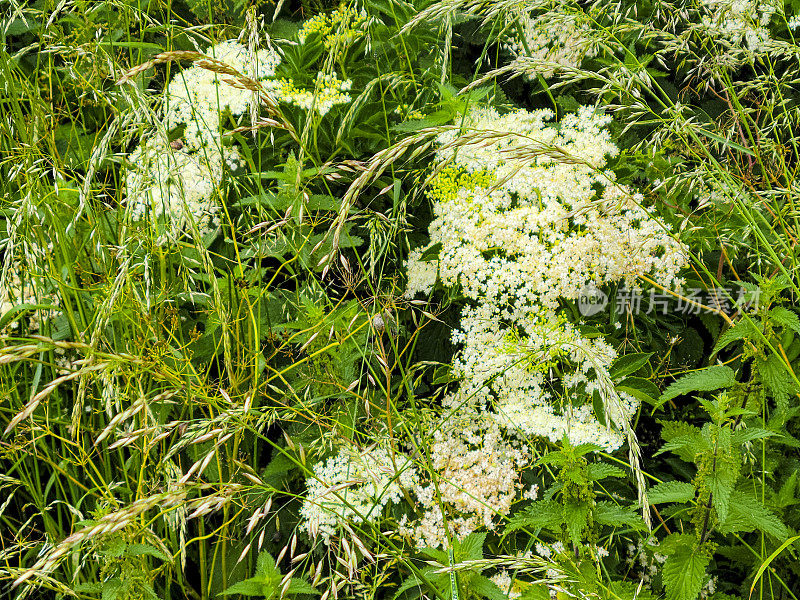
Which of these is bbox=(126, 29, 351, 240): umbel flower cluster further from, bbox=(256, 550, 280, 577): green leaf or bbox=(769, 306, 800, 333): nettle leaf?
bbox=(769, 306, 800, 333): nettle leaf

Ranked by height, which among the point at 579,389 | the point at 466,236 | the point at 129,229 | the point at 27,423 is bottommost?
the point at 579,389

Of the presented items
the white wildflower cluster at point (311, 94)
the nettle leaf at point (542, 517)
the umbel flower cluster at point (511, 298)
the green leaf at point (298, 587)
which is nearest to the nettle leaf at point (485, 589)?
the nettle leaf at point (542, 517)

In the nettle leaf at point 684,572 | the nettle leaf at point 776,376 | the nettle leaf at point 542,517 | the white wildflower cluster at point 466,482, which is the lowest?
the white wildflower cluster at point 466,482

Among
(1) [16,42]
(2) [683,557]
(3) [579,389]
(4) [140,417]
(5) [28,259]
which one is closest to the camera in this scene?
(2) [683,557]

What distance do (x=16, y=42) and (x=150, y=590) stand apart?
9.21ft

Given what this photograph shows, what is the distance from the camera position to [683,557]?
1.34m

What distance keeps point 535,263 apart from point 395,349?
0.52 m

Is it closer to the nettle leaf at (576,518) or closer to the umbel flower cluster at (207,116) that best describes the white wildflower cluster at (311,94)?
the umbel flower cluster at (207,116)

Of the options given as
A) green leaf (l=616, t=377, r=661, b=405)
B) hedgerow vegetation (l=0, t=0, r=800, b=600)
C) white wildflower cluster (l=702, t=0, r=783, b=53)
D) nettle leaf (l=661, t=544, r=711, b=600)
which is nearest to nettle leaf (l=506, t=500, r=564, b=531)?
hedgerow vegetation (l=0, t=0, r=800, b=600)

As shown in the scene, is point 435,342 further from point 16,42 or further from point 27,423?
point 16,42

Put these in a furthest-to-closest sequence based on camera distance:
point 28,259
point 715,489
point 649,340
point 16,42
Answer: point 16,42 → point 649,340 → point 28,259 → point 715,489

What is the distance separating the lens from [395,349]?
1.59m

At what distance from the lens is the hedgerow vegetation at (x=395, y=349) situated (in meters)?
1.42

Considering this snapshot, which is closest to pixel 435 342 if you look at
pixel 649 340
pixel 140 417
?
pixel 649 340
